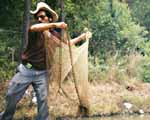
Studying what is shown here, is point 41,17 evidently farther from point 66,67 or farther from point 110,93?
point 110,93

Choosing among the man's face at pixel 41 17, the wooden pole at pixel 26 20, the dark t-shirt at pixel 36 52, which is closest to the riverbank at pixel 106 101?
the wooden pole at pixel 26 20

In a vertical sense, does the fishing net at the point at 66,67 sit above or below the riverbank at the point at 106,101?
above

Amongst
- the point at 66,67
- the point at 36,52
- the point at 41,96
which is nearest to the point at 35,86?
the point at 41,96

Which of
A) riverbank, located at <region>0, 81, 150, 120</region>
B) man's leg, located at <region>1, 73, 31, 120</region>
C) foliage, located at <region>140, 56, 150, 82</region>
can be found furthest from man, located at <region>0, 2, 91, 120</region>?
foliage, located at <region>140, 56, 150, 82</region>

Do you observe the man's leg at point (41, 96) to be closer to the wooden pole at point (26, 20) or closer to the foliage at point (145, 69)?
the wooden pole at point (26, 20)

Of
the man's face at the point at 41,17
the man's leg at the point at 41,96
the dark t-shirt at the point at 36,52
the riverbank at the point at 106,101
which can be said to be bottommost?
the riverbank at the point at 106,101

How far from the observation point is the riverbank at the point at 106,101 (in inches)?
509

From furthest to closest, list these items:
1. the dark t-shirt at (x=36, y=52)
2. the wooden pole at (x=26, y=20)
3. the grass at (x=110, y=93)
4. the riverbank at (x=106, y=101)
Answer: the wooden pole at (x=26, y=20) < the grass at (x=110, y=93) < the riverbank at (x=106, y=101) < the dark t-shirt at (x=36, y=52)

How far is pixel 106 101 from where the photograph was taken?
1488cm

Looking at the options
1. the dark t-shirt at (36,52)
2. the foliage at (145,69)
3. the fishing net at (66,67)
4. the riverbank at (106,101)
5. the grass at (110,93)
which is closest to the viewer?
the dark t-shirt at (36,52)

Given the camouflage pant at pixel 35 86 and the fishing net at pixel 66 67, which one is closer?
the camouflage pant at pixel 35 86

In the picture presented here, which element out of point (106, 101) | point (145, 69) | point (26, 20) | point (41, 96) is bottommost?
point (106, 101)

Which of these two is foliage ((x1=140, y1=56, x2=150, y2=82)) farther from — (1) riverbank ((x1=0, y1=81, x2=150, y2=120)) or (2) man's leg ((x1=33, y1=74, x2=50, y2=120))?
(2) man's leg ((x1=33, y1=74, x2=50, y2=120))

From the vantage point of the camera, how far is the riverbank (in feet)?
42.4
